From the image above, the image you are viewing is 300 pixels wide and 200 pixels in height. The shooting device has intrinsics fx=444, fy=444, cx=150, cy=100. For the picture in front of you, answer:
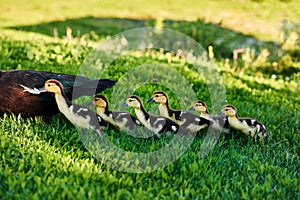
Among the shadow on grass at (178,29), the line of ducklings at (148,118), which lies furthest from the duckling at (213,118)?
the shadow on grass at (178,29)

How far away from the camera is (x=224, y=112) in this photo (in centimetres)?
488

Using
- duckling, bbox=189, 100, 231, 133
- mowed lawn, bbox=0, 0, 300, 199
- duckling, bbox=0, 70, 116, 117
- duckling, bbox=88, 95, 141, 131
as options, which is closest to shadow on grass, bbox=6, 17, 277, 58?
mowed lawn, bbox=0, 0, 300, 199

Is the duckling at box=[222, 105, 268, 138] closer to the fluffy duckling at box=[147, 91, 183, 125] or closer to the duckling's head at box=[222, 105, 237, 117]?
the duckling's head at box=[222, 105, 237, 117]

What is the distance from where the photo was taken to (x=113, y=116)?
4.77m

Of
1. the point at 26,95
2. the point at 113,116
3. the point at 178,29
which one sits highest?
the point at 178,29

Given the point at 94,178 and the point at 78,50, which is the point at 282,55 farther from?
the point at 94,178

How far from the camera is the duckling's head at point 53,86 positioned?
4534mm

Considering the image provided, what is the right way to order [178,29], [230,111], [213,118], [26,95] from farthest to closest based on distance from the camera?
[178,29], [213,118], [230,111], [26,95]

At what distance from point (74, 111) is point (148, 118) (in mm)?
788

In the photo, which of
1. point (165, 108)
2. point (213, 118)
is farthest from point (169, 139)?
point (213, 118)

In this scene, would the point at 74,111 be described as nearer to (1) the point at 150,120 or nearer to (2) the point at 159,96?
(1) the point at 150,120

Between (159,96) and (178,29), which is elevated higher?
(178,29)

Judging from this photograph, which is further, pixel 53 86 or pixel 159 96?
pixel 159 96

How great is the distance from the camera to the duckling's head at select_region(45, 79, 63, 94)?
14.9ft
